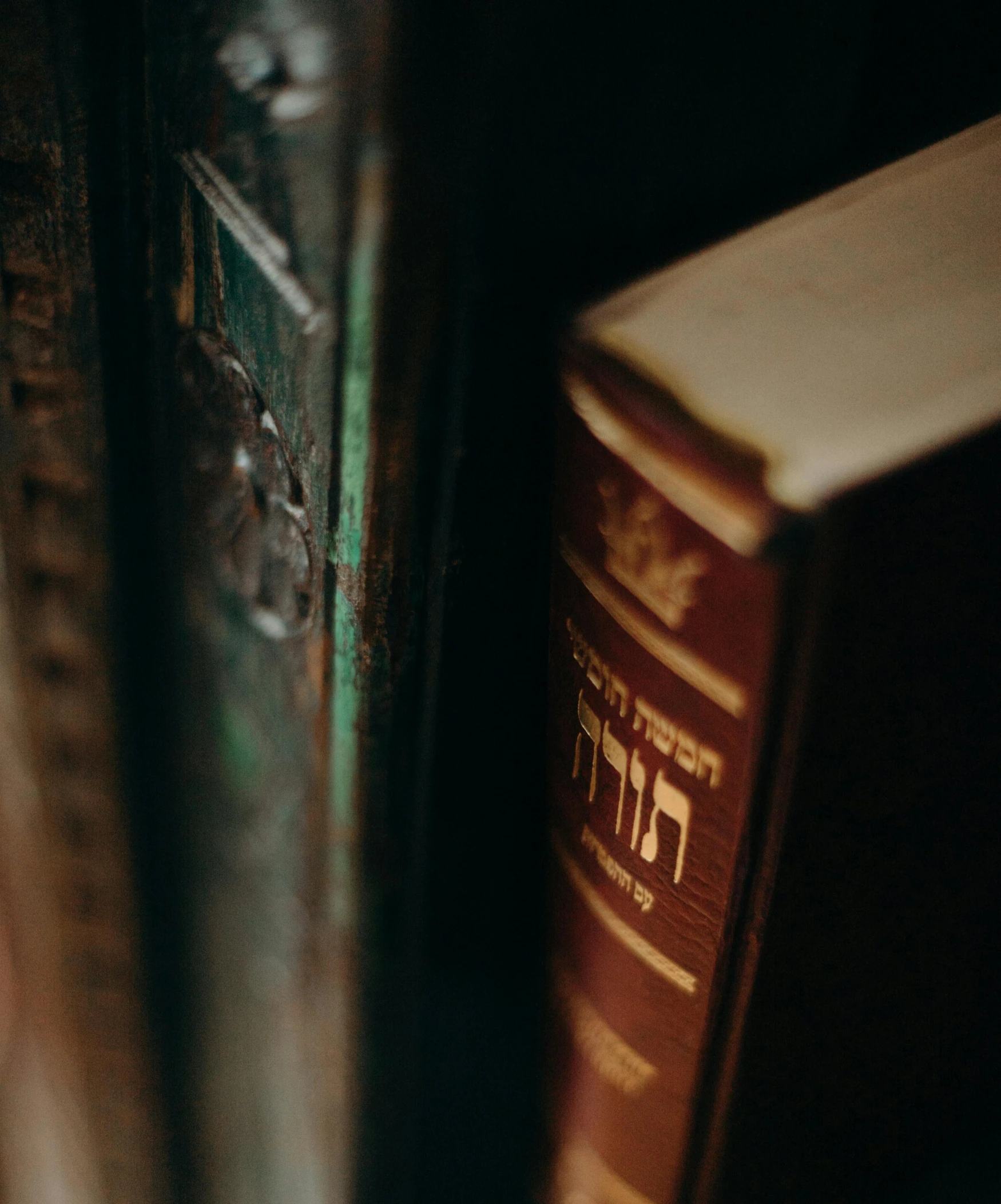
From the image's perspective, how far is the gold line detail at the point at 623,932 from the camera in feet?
1.42

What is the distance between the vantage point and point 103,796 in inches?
23.4

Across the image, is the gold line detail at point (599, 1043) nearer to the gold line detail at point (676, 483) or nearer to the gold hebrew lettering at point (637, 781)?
the gold hebrew lettering at point (637, 781)

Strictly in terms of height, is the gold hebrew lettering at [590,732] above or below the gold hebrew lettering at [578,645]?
below

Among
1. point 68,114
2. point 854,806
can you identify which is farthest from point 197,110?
point 854,806

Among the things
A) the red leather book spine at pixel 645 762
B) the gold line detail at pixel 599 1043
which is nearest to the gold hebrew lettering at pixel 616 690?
the red leather book spine at pixel 645 762

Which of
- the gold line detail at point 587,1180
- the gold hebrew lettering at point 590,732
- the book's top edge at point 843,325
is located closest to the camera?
the book's top edge at point 843,325

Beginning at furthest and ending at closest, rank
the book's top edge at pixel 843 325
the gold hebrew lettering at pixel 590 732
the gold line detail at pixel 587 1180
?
1. the gold line detail at pixel 587 1180
2. the gold hebrew lettering at pixel 590 732
3. the book's top edge at pixel 843 325

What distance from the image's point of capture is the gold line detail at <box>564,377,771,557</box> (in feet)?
1.03

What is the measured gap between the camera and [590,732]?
426 mm

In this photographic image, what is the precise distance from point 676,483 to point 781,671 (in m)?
0.06

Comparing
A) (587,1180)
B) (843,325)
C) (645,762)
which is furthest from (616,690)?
(587,1180)

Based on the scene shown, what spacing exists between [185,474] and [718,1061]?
304mm

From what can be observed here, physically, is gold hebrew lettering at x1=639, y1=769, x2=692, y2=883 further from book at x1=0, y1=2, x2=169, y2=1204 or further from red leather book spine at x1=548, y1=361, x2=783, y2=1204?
book at x1=0, y1=2, x2=169, y2=1204

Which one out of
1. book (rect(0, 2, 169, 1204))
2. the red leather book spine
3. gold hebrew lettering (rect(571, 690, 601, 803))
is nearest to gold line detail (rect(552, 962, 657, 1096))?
the red leather book spine
